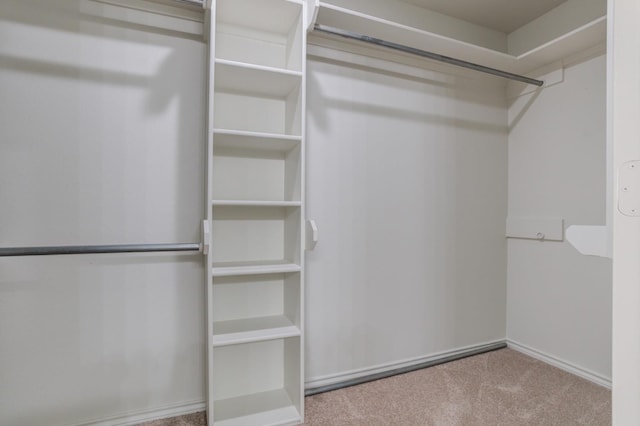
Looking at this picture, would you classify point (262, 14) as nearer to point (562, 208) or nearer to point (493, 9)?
point (493, 9)

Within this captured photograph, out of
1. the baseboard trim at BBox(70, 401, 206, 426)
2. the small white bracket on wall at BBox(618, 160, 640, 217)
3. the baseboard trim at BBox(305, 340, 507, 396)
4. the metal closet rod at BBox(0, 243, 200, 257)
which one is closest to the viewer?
the small white bracket on wall at BBox(618, 160, 640, 217)

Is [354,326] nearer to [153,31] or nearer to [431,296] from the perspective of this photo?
[431,296]

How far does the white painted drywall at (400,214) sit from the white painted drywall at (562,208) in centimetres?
13

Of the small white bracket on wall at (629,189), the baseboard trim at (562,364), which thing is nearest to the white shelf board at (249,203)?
the small white bracket on wall at (629,189)

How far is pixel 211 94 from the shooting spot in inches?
59.6

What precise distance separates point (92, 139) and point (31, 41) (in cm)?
46

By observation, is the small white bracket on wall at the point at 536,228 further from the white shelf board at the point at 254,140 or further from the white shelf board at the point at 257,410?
the white shelf board at the point at 257,410

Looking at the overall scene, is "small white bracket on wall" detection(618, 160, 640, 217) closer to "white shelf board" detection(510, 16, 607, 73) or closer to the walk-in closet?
the walk-in closet

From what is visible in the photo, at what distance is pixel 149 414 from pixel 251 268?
0.89m

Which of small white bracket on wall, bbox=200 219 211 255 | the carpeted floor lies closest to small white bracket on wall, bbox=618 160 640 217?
small white bracket on wall, bbox=200 219 211 255

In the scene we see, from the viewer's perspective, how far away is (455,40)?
2006 mm

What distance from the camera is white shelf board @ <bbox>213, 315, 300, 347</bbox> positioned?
1579 mm

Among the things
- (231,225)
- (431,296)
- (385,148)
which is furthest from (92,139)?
(431,296)

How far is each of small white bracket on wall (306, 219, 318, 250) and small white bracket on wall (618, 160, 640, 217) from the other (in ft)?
3.93
